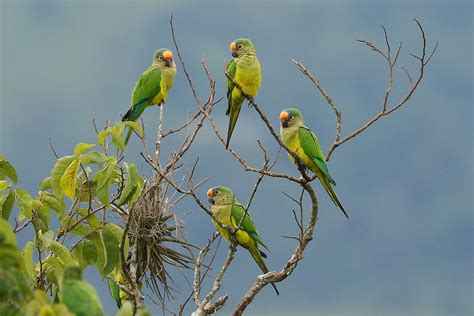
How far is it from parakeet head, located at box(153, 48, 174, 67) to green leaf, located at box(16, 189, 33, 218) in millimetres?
4031

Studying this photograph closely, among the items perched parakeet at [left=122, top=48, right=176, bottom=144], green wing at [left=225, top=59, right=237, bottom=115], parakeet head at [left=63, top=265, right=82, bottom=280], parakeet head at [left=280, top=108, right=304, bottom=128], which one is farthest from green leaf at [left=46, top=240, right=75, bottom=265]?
perched parakeet at [left=122, top=48, right=176, bottom=144]

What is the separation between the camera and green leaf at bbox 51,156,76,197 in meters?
5.45

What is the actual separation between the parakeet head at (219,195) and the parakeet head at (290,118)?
3.33 ft

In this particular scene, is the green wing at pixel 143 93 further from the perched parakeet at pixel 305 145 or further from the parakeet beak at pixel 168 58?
the perched parakeet at pixel 305 145

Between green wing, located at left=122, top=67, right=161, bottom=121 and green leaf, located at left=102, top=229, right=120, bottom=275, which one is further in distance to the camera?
green wing, located at left=122, top=67, right=161, bottom=121

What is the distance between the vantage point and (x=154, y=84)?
8742mm

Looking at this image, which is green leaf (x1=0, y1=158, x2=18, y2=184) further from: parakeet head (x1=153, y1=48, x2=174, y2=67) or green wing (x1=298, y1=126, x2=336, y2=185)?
parakeet head (x1=153, y1=48, x2=174, y2=67)

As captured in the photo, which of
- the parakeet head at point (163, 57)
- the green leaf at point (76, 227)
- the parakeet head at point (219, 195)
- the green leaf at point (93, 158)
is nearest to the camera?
the green leaf at point (93, 158)

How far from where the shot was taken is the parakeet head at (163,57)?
360 inches

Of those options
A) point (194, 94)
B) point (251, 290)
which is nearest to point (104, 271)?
point (251, 290)

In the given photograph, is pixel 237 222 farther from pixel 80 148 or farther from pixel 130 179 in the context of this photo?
pixel 80 148

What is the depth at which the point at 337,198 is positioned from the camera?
20.9 ft

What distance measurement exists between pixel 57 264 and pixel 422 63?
119 inches

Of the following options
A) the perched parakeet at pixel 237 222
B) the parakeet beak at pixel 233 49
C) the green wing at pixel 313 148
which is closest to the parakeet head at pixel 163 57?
the parakeet beak at pixel 233 49
